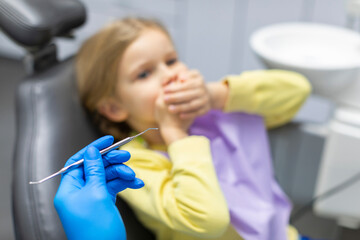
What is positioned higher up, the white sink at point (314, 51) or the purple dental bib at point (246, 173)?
the white sink at point (314, 51)

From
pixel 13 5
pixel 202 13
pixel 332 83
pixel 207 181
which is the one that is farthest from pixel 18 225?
pixel 202 13

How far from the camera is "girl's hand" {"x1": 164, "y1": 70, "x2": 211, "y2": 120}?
769 mm

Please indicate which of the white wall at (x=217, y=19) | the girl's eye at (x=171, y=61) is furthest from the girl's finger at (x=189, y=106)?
the white wall at (x=217, y=19)

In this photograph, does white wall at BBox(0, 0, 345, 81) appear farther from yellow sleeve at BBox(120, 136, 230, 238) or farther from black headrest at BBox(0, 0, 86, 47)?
yellow sleeve at BBox(120, 136, 230, 238)

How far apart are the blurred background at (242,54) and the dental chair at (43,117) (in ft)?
0.71

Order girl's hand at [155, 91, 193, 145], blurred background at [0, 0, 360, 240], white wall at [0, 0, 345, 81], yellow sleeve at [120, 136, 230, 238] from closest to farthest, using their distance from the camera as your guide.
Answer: yellow sleeve at [120, 136, 230, 238] < girl's hand at [155, 91, 193, 145] < blurred background at [0, 0, 360, 240] < white wall at [0, 0, 345, 81]

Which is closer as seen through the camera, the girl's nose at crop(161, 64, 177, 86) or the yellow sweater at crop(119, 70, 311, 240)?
the yellow sweater at crop(119, 70, 311, 240)

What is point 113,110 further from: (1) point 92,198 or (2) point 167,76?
Answer: (1) point 92,198

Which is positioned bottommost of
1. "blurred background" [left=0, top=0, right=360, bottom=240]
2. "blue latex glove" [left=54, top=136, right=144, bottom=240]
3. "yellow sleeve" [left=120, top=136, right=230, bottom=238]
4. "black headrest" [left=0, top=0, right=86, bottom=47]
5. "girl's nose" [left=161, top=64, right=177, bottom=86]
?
"blurred background" [left=0, top=0, right=360, bottom=240]

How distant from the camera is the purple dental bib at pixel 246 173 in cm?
78

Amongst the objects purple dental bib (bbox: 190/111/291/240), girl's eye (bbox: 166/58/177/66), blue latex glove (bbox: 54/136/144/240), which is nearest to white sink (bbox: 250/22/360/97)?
purple dental bib (bbox: 190/111/291/240)

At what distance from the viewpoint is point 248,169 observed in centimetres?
86

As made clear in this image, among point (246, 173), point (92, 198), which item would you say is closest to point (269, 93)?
point (246, 173)

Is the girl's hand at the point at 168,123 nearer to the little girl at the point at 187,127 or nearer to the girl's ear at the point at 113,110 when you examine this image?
the little girl at the point at 187,127
